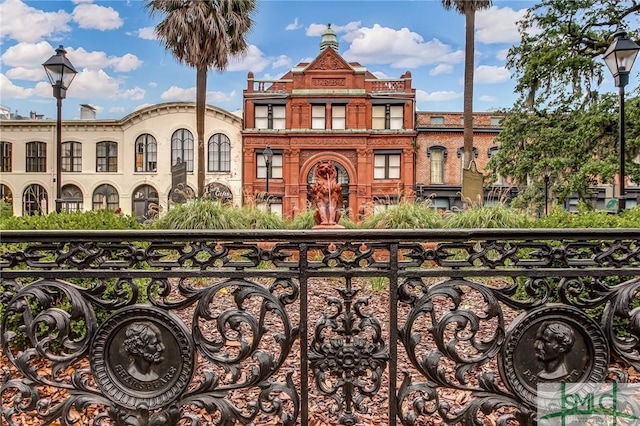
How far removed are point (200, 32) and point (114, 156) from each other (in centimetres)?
1175

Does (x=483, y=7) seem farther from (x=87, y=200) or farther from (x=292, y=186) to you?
(x=87, y=200)

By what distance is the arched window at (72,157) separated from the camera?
869 inches

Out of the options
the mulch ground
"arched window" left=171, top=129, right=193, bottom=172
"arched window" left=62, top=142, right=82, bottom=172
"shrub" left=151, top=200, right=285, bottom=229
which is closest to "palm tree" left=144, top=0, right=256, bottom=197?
"shrub" left=151, top=200, right=285, bottom=229

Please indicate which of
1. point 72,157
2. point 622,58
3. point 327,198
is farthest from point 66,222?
point 72,157

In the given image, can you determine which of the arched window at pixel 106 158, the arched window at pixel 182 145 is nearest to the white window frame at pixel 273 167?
the arched window at pixel 182 145

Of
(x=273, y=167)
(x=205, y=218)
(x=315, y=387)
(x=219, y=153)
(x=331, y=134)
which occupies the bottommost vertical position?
(x=315, y=387)

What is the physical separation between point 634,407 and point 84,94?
26.2 meters

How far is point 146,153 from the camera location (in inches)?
882

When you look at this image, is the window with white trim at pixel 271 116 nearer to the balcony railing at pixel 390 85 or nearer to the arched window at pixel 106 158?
the balcony railing at pixel 390 85

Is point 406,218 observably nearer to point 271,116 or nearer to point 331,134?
point 331,134

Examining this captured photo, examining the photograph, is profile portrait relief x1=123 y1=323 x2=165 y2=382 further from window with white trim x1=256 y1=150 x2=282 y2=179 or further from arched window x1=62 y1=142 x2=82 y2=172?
arched window x1=62 y1=142 x2=82 y2=172

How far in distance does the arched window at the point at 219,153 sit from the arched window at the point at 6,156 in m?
12.0

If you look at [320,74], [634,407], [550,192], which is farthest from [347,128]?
[634,407]

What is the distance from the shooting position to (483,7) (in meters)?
14.2
